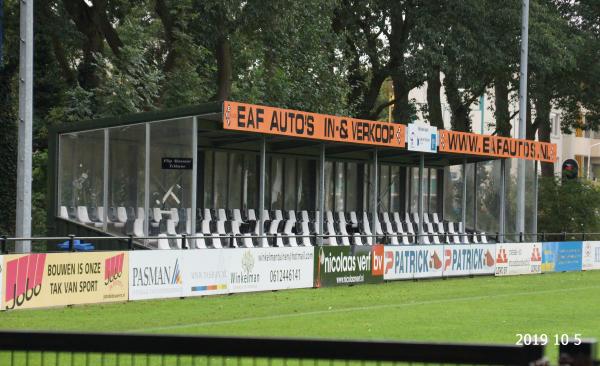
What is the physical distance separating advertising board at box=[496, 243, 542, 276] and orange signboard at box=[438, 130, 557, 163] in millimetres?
3498

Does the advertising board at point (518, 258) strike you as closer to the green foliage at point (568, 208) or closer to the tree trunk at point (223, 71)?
the tree trunk at point (223, 71)

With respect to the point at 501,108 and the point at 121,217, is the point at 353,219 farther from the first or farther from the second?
the point at 501,108

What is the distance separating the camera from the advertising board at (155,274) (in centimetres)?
2103

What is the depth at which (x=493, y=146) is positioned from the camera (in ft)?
123

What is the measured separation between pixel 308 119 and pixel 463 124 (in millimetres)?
24666

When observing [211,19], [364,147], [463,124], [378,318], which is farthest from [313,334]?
[463,124]

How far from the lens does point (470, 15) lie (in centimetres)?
4444

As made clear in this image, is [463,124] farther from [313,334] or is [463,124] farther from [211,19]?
[313,334]

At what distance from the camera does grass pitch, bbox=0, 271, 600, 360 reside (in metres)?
16.5

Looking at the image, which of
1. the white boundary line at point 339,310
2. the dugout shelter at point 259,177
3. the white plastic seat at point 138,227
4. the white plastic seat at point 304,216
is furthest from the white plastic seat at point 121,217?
the white boundary line at point 339,310

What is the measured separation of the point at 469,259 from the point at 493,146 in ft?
21.9

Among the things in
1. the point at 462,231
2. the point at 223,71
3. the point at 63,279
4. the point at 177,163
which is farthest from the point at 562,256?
the point at 63,279

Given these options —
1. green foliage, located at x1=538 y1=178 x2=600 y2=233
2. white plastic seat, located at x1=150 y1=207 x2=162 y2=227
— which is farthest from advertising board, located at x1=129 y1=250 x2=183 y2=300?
green foliage, located at x1=538 y1=178 x2=600 y2=233

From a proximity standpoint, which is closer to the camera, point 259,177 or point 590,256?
point 259,177
